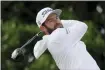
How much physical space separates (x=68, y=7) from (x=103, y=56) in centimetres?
82

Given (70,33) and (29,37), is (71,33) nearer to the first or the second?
(70,33)

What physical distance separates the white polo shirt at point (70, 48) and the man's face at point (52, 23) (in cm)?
4

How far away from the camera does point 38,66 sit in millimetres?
8430

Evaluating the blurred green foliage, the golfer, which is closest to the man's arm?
the golfer

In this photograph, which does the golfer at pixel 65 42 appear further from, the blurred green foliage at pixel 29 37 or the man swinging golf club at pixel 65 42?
the blurred green foliage at pixel 29 37

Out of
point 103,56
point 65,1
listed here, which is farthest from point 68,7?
point 103,56

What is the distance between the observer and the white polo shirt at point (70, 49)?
5105 millimetres

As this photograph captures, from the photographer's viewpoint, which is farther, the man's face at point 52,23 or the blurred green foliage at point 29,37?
the blurred green foliage at point 29,37

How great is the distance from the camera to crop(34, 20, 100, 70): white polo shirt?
16.8 feet

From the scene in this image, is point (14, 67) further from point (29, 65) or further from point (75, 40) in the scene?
point (75, 40)

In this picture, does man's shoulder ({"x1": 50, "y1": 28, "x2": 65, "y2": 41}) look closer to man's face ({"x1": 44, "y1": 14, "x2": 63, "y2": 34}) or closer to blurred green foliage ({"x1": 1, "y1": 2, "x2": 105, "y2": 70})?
man's face ({"x1": 44, "y1": 14, "x2": 63, "y2": 34})

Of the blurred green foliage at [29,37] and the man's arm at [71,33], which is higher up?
the man's arm at [71,33]

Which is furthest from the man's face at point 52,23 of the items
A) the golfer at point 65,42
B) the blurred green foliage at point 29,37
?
the blurred green foliage at point 29,37

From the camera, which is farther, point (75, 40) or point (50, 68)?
point (50, 68)
